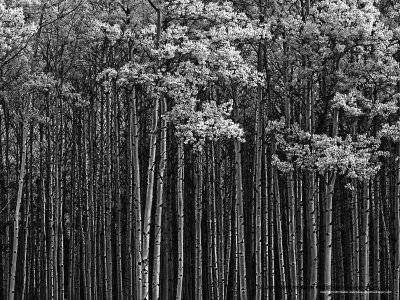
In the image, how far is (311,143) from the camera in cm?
1308

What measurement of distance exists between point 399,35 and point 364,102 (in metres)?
1.98

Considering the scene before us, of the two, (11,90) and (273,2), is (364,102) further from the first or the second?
(11,90)

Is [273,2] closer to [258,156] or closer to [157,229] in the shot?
[258,156]

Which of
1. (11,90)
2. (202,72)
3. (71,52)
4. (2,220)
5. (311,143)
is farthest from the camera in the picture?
(2,220)

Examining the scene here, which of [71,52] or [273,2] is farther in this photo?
[71,52]

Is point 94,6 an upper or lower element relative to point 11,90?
upper

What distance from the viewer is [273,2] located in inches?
569

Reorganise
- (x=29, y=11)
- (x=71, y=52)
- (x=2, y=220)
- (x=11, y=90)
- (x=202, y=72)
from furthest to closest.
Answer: (x=2, y=220)
(x=71, y=52)
(x=11, y=90)
(x=29, y=11)
(x=202, y=72)

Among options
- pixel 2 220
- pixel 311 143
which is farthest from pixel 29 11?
pixel 2 220

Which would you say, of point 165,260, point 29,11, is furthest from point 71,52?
point 165,260

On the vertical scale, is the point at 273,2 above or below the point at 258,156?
above

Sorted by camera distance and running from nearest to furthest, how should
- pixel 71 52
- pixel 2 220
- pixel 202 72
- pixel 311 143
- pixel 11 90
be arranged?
pixel 202 72
pixel 311 143
pixel 11 90
pixel 71 52
pixel 2 220

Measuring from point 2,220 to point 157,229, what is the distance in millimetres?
17814

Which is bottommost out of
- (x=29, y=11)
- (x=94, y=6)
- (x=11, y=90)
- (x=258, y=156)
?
(x=258, y=156)
